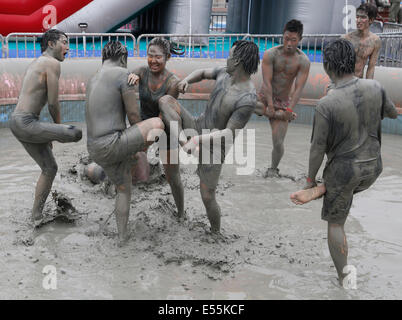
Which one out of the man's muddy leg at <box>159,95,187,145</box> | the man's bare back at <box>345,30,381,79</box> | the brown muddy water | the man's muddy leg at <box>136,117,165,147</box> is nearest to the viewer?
the brown muddy water

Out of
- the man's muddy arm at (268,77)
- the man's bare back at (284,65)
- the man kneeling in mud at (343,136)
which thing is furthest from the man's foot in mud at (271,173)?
the man kneeling in mud at (343,136)

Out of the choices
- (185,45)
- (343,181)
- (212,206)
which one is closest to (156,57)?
(212,206)

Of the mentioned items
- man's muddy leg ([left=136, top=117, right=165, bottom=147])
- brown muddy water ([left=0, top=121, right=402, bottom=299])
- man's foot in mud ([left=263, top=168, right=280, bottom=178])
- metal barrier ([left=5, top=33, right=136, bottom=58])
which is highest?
metal barrier ([left=5, top=33, right=136, bottom=58])

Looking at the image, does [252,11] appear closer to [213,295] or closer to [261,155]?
[261,155]

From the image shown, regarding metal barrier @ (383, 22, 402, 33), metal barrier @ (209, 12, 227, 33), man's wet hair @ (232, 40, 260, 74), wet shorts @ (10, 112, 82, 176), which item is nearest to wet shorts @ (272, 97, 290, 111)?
man's wet hair @ (232, 40, 260, 74)

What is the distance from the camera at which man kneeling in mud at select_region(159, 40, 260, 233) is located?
413cm

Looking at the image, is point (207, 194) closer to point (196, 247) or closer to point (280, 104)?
point (196, 247)

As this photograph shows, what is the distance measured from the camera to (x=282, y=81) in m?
6.49

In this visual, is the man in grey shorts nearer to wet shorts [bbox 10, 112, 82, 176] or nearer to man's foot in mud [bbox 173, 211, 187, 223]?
wet shorts [bbox 10, 112, 82, 176]

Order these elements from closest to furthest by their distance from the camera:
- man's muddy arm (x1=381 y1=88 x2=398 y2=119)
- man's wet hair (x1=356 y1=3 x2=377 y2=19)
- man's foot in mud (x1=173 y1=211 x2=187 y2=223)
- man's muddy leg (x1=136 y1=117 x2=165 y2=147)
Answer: man's muddy arm (x1=381 y1=88 x2=398 y2=119), man's muddy leg (x1=136 y1=117 x2=165 y2=147), man's foot in mud (x1=173 y1=211 x2=187 y2=223), man's wet hair (x1=356 y1=3 x2=377 y2=19)

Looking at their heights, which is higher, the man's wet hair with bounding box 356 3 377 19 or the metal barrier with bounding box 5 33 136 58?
the man's wet hair with bounding box 356 3 377 19

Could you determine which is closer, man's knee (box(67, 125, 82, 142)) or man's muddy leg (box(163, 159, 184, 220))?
man's knee (box(67, 125, 82, 142))

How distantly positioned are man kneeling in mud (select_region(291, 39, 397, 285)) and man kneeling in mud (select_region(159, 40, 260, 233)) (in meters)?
0.72
